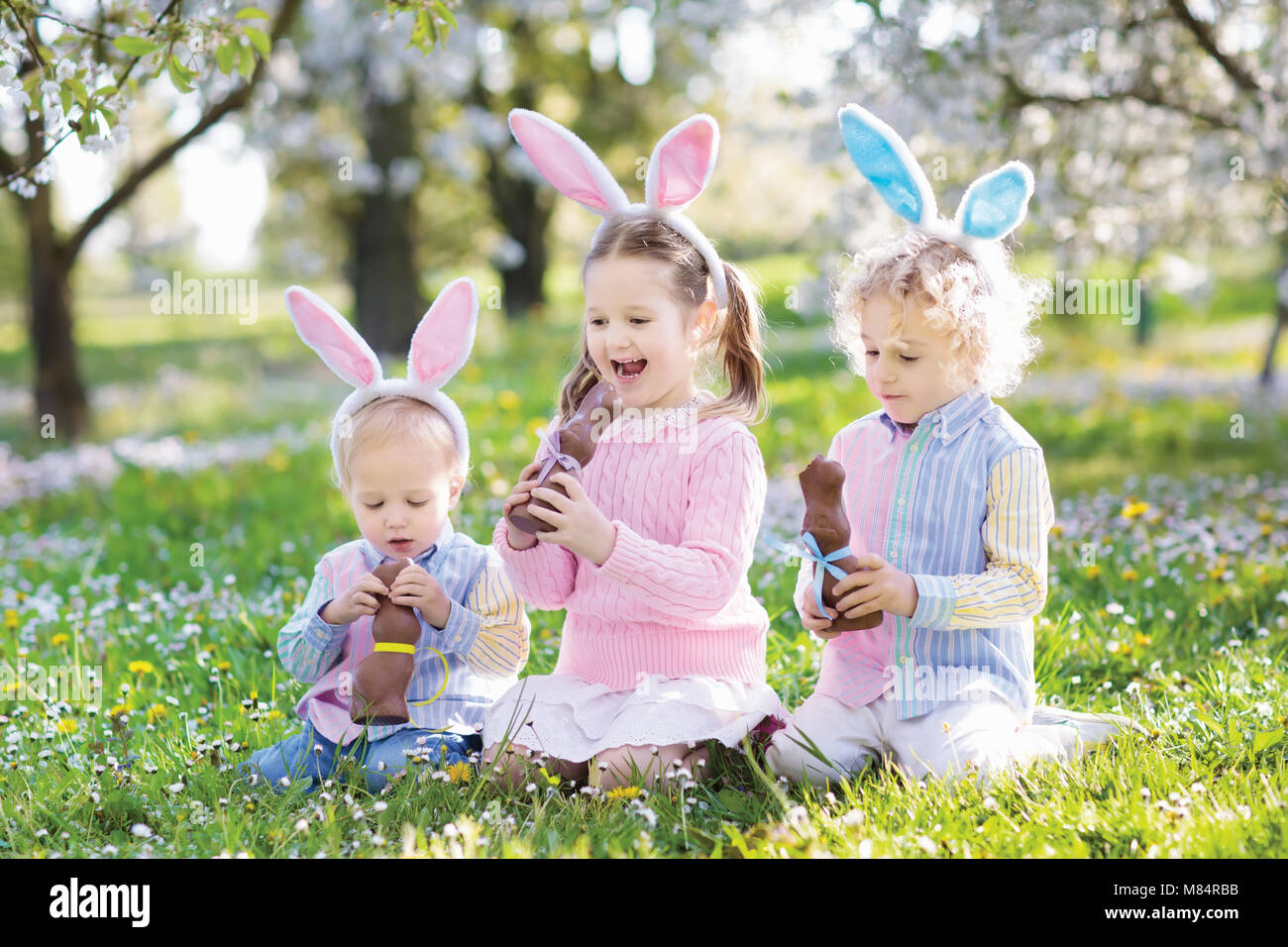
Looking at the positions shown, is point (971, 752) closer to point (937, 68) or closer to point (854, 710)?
point (854, 710)

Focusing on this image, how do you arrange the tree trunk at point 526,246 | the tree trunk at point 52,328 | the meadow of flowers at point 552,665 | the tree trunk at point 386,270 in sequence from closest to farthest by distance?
the meadow of flowers at point 552,665 → the tree trunk at point 52,328 → the tree trunk at point 386,270 → the tree trunk at point 526,246

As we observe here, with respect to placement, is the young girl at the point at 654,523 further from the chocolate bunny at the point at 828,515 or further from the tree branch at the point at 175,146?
the tree branch at the point at 175,146

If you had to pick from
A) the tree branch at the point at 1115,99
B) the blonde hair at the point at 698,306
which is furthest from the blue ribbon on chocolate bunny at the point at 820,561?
the tree branch at the point at 1115,99

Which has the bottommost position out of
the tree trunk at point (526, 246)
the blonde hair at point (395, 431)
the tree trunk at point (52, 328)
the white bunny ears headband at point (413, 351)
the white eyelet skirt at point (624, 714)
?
the white eyelet skirt at point (624, 714)

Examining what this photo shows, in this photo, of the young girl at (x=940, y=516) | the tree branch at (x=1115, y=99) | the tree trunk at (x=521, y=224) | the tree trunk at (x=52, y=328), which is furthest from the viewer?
the tree trunk at (x=521, y=224)

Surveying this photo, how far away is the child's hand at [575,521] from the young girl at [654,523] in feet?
0.09

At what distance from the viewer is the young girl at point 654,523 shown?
2891 mm

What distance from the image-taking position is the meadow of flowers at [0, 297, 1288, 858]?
2.55 m

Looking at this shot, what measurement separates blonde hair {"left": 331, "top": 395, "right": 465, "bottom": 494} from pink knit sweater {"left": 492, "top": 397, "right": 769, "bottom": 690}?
28cm

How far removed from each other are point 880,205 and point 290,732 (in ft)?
15.4

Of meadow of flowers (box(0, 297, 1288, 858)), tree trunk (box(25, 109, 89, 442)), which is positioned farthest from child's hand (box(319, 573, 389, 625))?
tree trunk (box(25, 109, 89, 442))

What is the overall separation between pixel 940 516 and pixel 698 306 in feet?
2.61
